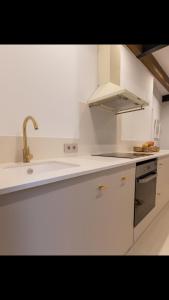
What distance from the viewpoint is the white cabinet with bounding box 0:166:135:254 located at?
519 mm

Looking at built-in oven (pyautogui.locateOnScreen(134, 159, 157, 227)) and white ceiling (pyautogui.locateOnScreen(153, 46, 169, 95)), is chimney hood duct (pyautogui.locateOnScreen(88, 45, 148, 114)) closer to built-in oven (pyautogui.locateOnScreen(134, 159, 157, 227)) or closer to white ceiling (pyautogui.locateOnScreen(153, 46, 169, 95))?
built-in oven (pyautogui.locateOnScreen(134, 159, 157, 227))

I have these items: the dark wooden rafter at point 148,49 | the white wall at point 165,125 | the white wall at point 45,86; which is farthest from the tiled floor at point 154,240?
the white wall at point 165,125

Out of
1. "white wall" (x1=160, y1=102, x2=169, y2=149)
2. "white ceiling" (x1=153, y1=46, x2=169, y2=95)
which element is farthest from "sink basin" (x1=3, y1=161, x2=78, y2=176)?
"white wall" (x1=160, y1=102, x2=169, y2=149)

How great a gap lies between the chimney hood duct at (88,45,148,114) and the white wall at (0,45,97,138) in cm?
10

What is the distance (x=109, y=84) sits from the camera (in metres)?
1.68

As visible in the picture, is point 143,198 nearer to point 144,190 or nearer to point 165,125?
point 144,190

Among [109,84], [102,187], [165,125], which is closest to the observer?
[102,187]

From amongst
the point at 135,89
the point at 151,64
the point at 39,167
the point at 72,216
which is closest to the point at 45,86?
the point at 39,167

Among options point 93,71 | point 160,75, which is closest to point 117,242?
point 93,71

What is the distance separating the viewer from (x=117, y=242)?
1070 mm

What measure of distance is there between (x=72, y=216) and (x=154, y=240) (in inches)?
46.1
